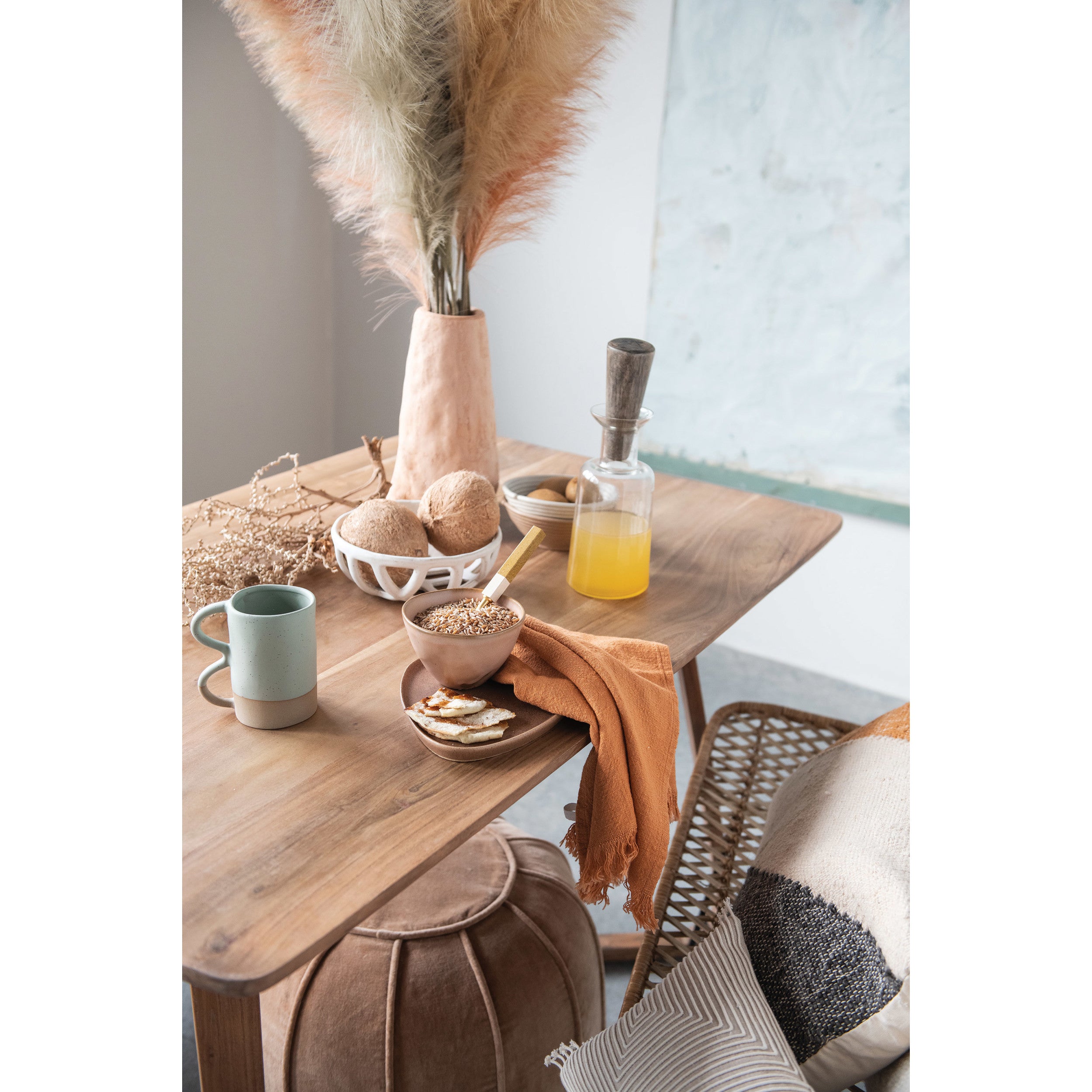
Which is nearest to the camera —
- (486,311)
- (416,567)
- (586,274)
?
(416,567)

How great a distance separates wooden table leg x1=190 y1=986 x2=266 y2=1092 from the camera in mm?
758

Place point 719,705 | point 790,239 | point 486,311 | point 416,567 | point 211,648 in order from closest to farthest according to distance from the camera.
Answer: point 211,648 < point 416,567 < point 790,239 < point 719,705 < point 486,311

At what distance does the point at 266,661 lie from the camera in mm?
859

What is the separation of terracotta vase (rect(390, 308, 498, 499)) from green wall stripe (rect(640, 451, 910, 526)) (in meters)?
1.18

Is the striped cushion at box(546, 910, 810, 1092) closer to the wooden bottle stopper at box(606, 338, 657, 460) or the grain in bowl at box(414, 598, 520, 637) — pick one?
the grain in bowl at box(414, 598, 520, 637)

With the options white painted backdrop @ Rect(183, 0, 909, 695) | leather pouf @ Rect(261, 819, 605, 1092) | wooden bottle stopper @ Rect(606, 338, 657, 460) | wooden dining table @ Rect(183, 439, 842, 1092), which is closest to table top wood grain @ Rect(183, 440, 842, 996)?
wooden dining table @ Rect(183, 439, 842, 1092)

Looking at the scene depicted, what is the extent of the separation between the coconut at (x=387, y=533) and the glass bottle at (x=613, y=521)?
0.21m

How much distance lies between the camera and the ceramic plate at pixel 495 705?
2.76 ft

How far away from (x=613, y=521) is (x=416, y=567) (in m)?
0.26

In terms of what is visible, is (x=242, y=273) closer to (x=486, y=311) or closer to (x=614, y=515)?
(x=486, y=311)

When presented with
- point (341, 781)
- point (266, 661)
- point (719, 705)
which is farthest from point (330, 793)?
point (719, 705)
